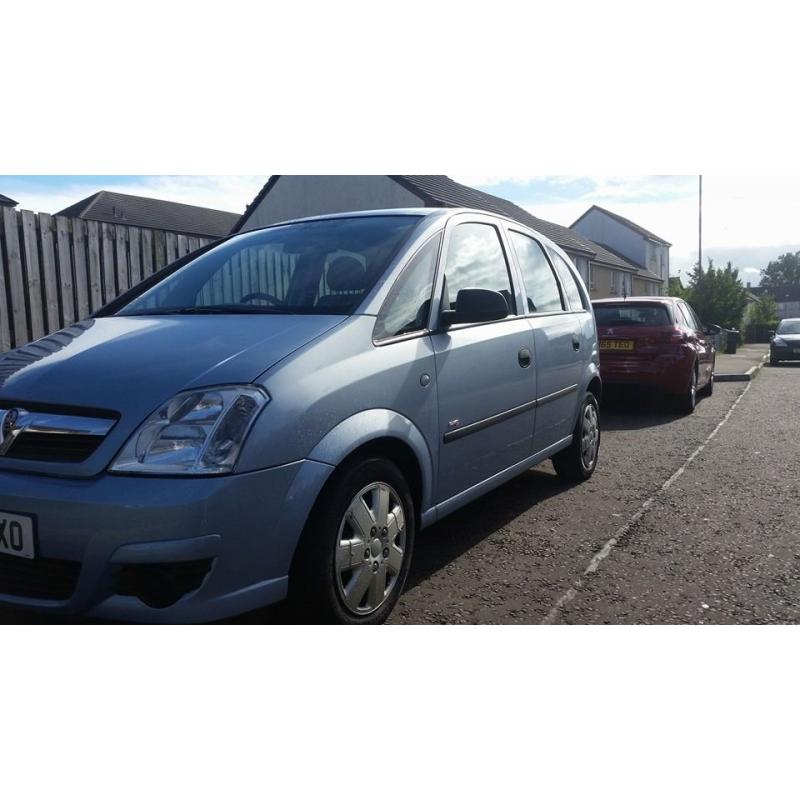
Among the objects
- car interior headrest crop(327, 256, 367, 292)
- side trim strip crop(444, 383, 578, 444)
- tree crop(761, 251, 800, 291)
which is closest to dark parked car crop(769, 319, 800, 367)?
side trim strip crop(444, 383, 578, 444)

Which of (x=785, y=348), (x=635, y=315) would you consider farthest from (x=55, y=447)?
(x=785, y=348)

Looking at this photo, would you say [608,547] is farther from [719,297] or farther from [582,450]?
[719,297]

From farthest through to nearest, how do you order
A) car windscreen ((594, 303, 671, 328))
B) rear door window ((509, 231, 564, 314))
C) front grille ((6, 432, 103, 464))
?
car windscreen ((594, 303, 671, 328)) < rear door window ((509, 231, 564, 314)) < front grille ((6, 432, 103, 464))

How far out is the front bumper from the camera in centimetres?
215

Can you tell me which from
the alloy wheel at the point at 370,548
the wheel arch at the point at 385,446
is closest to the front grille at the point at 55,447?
the wheel arch at the point at 385,446

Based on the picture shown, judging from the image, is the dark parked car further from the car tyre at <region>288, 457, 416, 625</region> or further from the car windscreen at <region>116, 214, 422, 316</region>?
the car tyre at <region>288, 457, 416, 625</region>

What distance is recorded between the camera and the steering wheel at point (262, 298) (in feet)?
10.7

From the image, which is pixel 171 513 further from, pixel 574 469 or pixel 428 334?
pixel 574 469

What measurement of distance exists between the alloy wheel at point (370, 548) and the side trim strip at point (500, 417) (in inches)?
21.0

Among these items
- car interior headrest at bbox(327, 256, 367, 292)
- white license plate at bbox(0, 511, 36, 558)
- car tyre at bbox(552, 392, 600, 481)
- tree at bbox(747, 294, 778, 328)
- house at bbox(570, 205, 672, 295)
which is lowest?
tree at bbox(747, 294, 778, 328)

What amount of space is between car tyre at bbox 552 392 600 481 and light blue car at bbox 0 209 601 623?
1353 millimetres

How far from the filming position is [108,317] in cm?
349

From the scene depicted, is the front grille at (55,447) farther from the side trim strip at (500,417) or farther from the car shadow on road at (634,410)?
the car shadow on road at (634,410)

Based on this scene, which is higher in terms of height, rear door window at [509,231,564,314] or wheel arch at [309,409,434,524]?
rear door window at [509,231,564,314]
